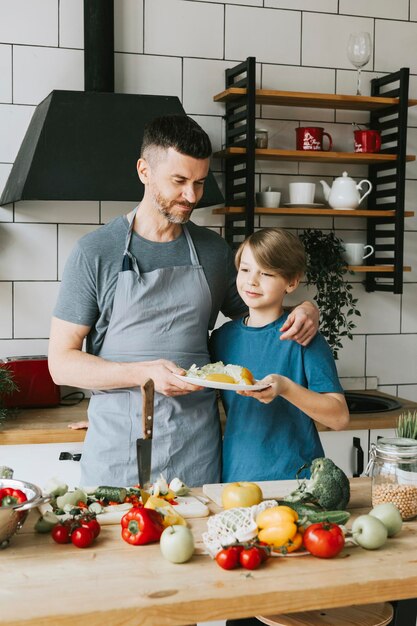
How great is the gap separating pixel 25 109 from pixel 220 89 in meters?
0.80

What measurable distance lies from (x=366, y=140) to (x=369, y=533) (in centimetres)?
222

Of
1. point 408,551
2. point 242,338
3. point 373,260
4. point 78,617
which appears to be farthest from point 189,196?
point 373,260

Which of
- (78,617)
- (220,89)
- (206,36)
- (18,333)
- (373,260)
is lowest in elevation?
(78,617)

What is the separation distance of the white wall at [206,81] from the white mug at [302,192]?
160 millimetres

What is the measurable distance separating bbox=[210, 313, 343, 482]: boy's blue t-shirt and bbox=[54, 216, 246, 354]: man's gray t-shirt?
0.28 meters

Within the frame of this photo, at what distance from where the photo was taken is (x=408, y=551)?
1.51m

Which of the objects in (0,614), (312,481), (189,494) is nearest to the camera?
(0,614)

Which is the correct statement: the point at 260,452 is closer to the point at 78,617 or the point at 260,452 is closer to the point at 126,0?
the point at 78,617

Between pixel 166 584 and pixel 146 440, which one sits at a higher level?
pixel 146 440

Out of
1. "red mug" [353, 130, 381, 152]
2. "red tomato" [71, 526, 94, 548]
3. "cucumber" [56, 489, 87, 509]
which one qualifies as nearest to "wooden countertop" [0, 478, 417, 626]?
"red tomato" [71, 526, 94, 548]

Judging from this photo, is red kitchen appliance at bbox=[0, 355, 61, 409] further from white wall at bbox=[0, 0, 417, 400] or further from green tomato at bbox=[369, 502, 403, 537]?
green tomato at bbox=[369, 502, 403, 537]

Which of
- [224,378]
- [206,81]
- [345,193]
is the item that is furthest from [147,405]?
[206,81]

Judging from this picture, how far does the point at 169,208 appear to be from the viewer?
2125 mm

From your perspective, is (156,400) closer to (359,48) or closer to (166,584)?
(166,584)
